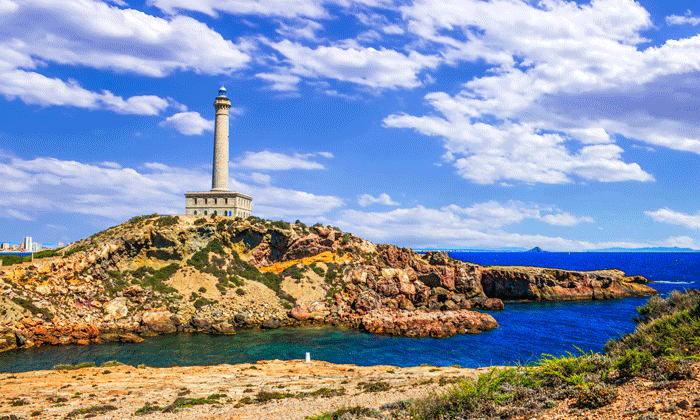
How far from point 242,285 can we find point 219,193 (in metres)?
18.9

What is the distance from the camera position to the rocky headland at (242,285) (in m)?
45.7

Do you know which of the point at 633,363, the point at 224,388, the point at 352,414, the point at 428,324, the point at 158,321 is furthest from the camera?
the point at 158,321

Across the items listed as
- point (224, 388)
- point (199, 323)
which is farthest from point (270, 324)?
point (224, 388)

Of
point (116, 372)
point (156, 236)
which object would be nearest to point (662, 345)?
point (116, 372)

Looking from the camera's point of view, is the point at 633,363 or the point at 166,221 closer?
the point at 633,363

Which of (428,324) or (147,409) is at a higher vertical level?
(147,409)

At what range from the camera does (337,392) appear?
1883 centimetres

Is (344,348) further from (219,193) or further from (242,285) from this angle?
(219,193)

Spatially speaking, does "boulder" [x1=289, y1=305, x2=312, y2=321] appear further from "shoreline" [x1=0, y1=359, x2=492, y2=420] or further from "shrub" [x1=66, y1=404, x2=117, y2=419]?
"shrub" [x1=66, y1=404, x2=117, y2=419]

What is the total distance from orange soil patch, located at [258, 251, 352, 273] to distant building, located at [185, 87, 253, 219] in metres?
12.0

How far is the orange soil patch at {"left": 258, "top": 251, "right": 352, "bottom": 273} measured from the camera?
63.5 meters

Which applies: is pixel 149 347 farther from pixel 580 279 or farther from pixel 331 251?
pixel 580 279

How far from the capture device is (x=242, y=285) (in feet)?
189

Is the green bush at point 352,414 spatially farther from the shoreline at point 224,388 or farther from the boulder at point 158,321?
the boulder at point 158,321
